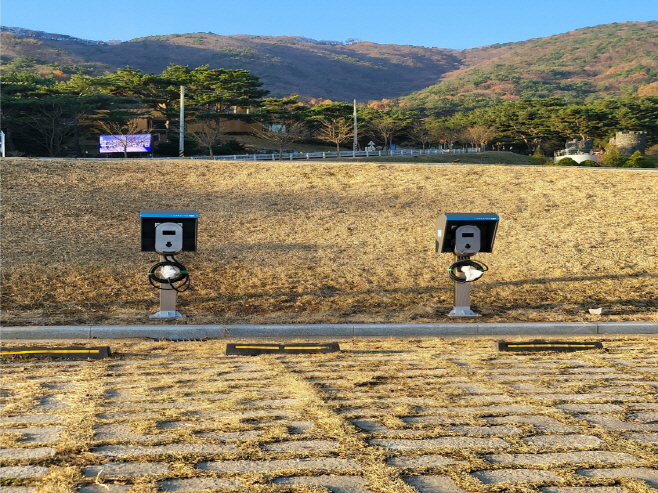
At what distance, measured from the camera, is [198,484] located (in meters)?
3.42

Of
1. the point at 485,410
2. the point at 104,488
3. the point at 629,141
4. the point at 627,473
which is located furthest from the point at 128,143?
the point at 629,141

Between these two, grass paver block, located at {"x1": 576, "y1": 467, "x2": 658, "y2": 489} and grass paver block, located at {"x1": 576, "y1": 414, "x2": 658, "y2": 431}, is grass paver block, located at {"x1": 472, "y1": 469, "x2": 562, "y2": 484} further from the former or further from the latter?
grass paver block, located at {"x1": 576, "y1": 414, "x2": 658, "y2": 431}

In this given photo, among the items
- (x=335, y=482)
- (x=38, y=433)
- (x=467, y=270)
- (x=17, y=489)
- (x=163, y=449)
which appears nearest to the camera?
(x=17, y=489)

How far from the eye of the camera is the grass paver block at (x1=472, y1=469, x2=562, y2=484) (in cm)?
354

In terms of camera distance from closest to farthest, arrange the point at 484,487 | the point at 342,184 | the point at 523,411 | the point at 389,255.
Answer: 1. the point at 484,487
2. the point at 523,411
3. the point at 389,255
4. the point at 342,184

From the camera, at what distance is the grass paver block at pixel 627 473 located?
11.7ft

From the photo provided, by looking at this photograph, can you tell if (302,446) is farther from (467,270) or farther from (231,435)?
(467,270)

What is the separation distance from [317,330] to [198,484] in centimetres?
545

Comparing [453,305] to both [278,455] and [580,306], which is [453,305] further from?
[278,455]

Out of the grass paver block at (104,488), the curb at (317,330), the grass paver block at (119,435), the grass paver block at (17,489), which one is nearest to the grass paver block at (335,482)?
the grass paver block at (104,488)

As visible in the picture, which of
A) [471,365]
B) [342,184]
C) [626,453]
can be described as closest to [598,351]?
[471,365]

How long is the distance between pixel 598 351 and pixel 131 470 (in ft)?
18.7

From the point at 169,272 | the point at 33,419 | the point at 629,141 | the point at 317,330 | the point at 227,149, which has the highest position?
the point at 629,141

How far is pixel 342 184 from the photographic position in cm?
1841
